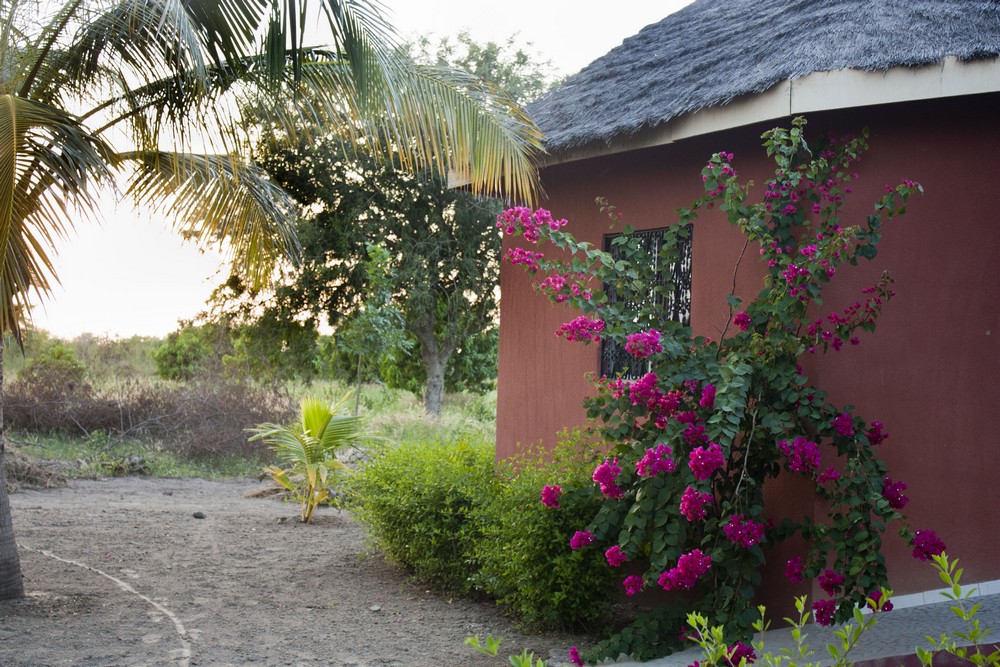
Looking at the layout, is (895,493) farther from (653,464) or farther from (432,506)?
(432,506)

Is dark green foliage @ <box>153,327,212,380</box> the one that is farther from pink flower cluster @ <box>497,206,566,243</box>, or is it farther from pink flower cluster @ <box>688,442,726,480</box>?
pink flower cluster @ <box>688,442,726,480</box>

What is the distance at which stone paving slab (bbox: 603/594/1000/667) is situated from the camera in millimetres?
4547

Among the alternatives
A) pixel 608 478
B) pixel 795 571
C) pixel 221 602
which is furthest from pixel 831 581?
pixel 221 602

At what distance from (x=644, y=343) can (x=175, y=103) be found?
3.76 m

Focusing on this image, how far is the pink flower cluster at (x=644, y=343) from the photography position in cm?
492

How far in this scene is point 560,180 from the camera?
750cm

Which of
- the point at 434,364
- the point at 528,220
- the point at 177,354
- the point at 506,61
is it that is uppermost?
the point at 506,61

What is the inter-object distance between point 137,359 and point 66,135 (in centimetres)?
1920

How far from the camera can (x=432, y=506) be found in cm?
677

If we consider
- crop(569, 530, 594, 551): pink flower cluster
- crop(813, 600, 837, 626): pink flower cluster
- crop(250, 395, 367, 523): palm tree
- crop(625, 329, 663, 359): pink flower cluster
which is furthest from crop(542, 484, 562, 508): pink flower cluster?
crop(250, 395, 367, 523): palm tree

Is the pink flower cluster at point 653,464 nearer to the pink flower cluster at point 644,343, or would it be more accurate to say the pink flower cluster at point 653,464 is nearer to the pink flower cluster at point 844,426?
the pink flower cluster at point 644,343

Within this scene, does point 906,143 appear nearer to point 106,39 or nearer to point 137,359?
point 106,39

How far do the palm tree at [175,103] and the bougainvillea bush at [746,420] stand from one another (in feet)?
4.80

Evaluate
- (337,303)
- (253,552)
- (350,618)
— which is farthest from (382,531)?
(337,303)
